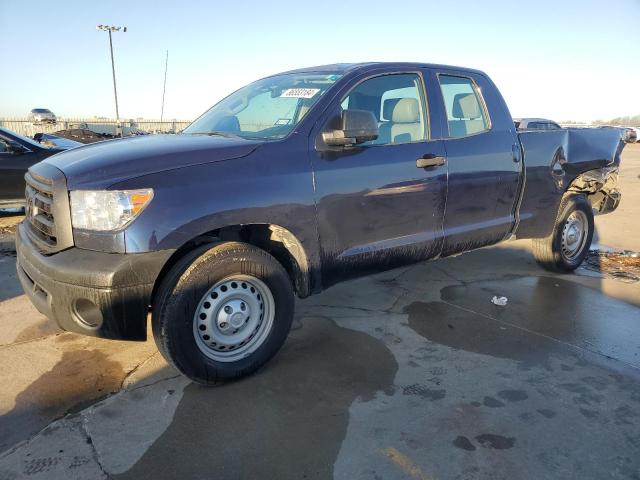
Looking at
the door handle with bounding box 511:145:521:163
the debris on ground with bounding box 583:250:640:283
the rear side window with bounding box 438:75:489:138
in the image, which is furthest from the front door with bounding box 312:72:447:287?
the debris on ground with bounding box 583:250:640:283

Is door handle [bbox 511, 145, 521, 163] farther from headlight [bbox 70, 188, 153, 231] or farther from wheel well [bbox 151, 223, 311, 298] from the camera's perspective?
headlight [bbox 70, 188, 153, 231]

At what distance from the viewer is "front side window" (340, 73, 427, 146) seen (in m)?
3.65

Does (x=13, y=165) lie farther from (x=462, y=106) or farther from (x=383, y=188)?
(x=462, y=106)

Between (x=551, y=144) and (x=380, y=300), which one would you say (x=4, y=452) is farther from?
(x=551, y=144)

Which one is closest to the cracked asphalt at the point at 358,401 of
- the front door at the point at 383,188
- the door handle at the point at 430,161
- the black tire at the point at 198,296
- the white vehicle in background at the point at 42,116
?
the black tire at the point at 198,296

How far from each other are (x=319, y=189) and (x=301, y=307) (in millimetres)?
1466

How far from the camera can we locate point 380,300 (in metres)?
4.48

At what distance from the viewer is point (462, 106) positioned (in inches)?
171

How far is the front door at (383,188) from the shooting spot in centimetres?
322

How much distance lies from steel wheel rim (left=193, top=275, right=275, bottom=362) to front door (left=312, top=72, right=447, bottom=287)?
49 cm

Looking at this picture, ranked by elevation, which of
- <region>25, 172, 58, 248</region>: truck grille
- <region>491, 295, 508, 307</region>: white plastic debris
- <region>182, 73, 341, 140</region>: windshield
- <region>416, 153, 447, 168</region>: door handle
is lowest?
<region>491, 295, 508, 307</region>: white plastic debris

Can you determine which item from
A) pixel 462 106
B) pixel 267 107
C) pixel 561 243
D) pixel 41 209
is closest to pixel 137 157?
pixel 41 209

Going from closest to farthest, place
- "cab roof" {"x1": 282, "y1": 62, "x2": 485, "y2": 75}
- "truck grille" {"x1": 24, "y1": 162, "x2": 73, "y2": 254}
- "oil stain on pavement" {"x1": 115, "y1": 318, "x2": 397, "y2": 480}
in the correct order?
"oil stain on pavement" {"x1": 115, "y1": 318, "x2": 397, "y2": 480} < "truck grille" {"x1": 24, "y1": 162, "x2": 73, "y2": 254} < "cab roof" {"x1": 282, "y1": 62, "x2": 485, "y2": 75}

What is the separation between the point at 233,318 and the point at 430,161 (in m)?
1.88
